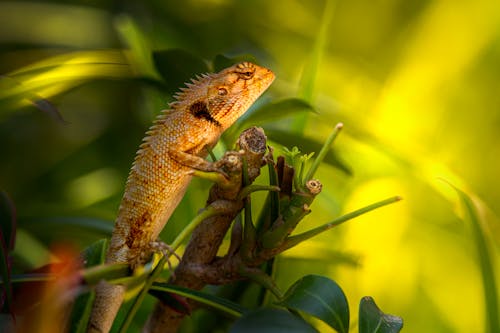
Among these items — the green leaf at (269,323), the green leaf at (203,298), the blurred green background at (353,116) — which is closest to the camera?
the green leaf at (269,323)

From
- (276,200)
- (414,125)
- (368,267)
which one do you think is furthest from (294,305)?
(414,125)

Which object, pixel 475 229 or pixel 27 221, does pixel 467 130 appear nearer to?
pixel 475 229

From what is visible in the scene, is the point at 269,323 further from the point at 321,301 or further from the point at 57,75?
the point at 57,75

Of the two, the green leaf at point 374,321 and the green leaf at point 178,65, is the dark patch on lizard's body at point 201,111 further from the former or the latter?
the green leaf at point 374,321

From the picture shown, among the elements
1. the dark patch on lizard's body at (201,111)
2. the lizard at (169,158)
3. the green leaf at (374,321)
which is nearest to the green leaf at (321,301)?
the green leaf at (374,321)

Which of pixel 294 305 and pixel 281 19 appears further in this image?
pixel 281 19

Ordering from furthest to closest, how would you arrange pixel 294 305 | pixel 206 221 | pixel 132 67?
pixel 132 67, pixel 206 221, pixel 294 305

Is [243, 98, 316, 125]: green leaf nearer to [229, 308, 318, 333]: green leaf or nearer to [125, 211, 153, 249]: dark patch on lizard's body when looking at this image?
[125, 211, 153, 249]: dark patch on lizard's body

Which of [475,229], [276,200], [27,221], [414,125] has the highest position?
[414,125]
